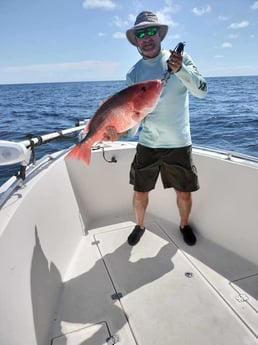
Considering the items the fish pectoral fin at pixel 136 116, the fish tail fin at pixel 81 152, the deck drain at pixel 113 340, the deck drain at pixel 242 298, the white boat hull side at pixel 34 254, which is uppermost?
the fish pectoral fin at pixel 136 116

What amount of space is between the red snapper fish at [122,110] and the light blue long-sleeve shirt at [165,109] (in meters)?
0.56

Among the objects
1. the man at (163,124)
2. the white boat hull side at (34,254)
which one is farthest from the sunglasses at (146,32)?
the white boat hull side at (34,254)

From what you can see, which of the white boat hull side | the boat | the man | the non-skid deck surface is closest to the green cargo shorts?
the man

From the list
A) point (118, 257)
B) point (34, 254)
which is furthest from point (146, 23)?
point (118, 257)

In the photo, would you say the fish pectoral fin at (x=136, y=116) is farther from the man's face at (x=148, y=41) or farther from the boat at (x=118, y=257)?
the man's face at (x=148, y=41)

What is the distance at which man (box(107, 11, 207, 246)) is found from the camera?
5.88ft

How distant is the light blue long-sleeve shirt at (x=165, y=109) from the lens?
6.20 feet

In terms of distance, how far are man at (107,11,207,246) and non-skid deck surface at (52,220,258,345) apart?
1.17 ft

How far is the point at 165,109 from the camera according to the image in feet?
6.39

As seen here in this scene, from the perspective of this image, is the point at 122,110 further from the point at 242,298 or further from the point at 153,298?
the point at 242,298

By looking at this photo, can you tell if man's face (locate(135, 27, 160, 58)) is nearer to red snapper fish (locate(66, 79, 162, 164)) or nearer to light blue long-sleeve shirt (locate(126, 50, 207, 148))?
light blue long-sleeve shirt (locate(126, 50, 207, 148))

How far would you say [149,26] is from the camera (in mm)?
1730

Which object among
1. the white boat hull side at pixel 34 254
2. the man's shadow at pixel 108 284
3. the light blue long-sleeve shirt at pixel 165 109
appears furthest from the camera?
the light blue long-sleeve shirt at pixel 165 109

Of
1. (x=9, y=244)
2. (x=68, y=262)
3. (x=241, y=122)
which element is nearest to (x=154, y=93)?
(x=9, y=244)
